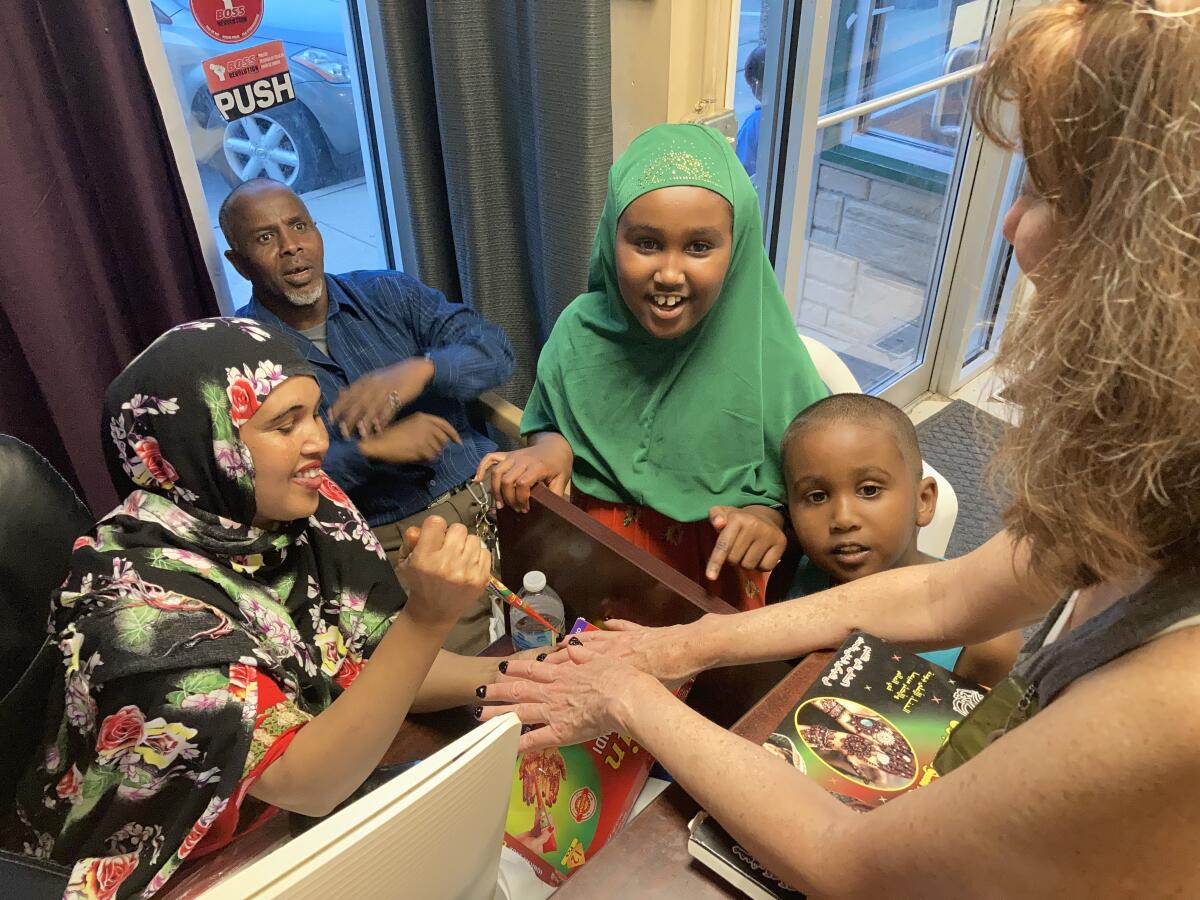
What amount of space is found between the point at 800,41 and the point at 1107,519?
5.69 feet

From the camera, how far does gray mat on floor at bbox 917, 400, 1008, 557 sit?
2.35 m

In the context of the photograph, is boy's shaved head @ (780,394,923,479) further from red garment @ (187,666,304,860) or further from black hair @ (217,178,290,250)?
black hair @ (217,178,290,250)

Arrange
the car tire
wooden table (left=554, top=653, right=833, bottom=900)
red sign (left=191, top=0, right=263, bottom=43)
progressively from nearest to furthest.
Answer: wooden table (left=554, top=653, right=833, bottom=900) < red sign (left=191, top=0, right=263, bottom=43) < the car tire

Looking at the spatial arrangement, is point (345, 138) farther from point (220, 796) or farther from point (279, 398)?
point (220, 796)

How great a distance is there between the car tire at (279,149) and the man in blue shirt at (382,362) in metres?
0.20

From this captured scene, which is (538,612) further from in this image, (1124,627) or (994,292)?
(994,292)

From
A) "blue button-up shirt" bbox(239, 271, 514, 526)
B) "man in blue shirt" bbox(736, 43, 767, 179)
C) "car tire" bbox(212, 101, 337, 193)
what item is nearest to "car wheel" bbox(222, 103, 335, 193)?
"car tire" bbox(212, 101, 337, 193)

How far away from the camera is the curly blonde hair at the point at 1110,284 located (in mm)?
477

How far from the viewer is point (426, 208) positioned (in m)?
2.00

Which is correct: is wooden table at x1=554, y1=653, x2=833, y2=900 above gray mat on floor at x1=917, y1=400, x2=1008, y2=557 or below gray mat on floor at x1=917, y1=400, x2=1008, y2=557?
above

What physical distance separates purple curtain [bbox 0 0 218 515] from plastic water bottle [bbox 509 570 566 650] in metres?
0.94

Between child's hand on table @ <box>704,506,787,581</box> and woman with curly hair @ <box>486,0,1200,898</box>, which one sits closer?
woman with curly hair @ <box>486,0,1200,898</box>

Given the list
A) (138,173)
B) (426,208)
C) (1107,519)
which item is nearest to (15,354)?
(138,173)

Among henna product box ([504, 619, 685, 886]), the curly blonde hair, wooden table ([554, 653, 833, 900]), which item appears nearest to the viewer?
the curly blonde hair
